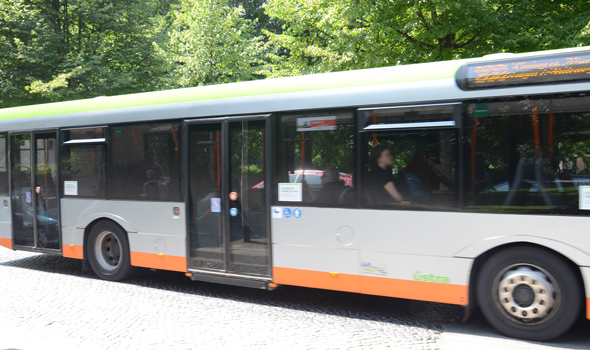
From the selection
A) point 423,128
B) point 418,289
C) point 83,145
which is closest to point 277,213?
point 418,289

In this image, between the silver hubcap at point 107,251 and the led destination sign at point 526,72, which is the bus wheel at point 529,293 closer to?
the led destination sign at point 526,72

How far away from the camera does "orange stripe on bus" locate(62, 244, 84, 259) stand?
28.6 ft

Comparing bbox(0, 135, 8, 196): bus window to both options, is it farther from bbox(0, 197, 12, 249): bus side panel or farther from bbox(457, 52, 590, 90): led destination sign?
bbox(457, 52, 590, 90): led destination sign

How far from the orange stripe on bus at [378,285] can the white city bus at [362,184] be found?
2cm

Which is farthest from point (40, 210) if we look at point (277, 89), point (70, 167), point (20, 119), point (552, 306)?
point (552, 306)

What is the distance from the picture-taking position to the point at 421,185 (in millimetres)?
5684

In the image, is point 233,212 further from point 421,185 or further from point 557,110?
point 557,110

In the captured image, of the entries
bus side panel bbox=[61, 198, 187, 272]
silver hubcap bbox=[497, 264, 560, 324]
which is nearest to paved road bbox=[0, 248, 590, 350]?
silver hubcap bbox=[497, 264, 560, 324]

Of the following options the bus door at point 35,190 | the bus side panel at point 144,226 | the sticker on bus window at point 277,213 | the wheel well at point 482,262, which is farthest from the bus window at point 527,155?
the bus door at point 35,190

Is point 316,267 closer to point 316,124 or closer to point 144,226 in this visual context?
point 316,124

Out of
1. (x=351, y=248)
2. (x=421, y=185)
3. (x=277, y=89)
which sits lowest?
(x=351, y=248)

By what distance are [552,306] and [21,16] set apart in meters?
19.4

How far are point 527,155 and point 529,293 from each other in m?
1.40

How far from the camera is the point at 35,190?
9.23m
